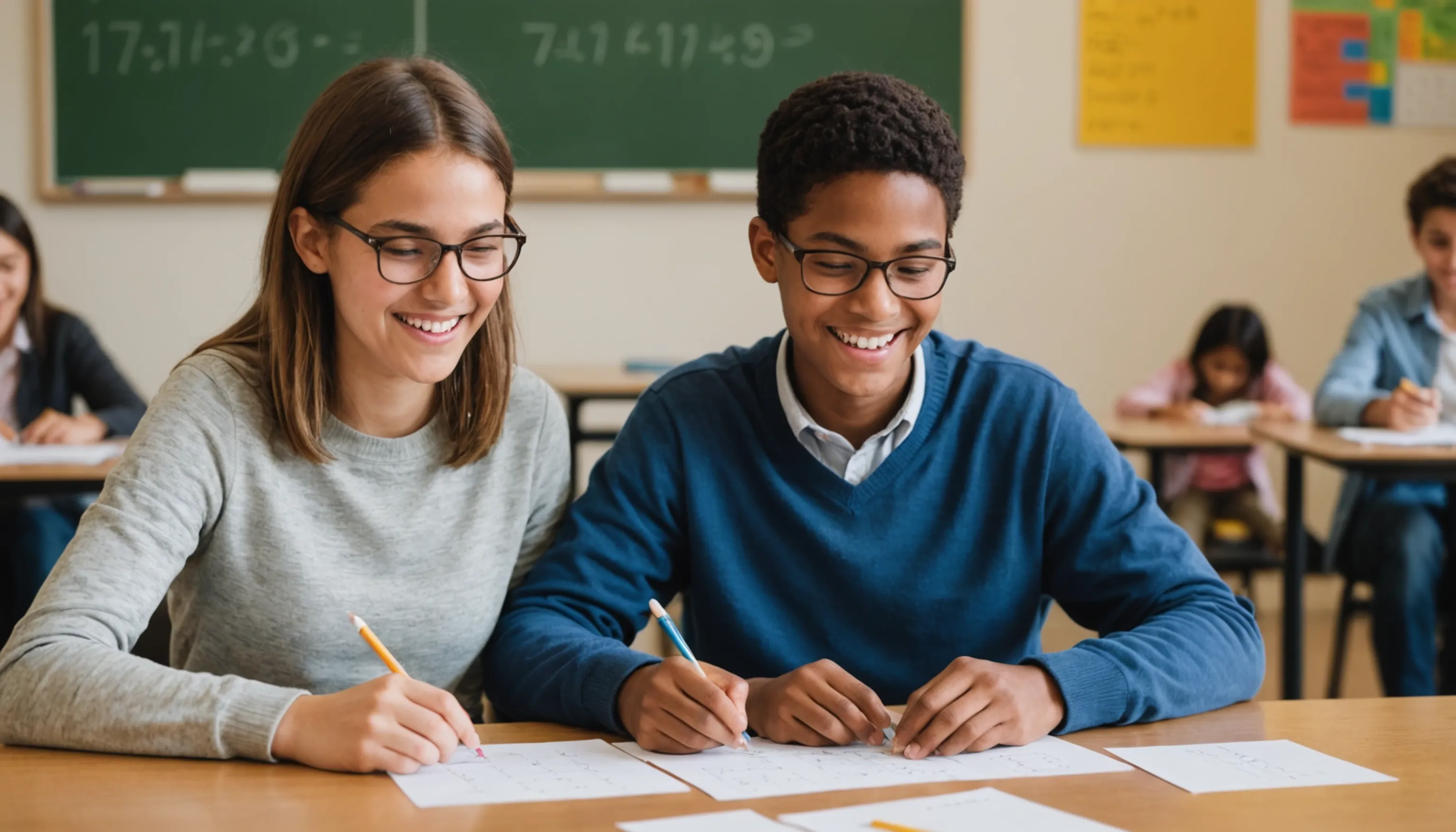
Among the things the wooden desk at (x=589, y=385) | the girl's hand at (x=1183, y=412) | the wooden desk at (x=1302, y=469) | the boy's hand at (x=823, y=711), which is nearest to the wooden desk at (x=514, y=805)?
the boy's hand at (x=823, y=711)

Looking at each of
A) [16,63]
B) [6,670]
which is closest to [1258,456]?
[6,670]

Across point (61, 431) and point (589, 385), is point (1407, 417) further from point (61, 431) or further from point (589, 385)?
point (61, 431)

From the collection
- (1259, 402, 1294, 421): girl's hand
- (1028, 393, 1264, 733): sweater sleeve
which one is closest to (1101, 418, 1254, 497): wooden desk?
(1259, 402, 1294, 421): girl's hand

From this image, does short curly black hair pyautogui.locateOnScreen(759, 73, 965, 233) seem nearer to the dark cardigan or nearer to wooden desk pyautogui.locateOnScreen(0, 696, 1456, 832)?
wooden desk pyautogui.locateOnScreen(0, 696, 1456, 832)

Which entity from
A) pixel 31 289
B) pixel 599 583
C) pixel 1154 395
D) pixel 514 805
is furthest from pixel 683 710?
pixel 1154 395

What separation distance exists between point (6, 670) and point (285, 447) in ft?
1.10

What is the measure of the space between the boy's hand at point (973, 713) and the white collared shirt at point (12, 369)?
2.74 metres

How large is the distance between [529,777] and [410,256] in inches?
20.8

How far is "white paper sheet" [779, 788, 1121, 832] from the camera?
941 millimetres

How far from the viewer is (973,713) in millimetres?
1125

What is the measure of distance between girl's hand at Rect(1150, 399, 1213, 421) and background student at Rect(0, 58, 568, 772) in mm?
2596

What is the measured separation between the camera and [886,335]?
55.3 inches

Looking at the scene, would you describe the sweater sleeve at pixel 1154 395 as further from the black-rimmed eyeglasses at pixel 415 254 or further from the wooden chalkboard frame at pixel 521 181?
the black-rimmed eyeglasses at pixel 415 254

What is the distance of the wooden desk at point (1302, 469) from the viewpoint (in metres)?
2.63
